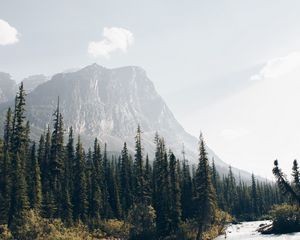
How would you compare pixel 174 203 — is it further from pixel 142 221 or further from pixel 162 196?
pixel 142 221

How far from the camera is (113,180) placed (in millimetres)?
101875

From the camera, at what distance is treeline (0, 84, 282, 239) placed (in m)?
66.5

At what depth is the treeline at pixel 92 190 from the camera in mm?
66500

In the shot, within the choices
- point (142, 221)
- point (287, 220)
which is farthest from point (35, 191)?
point (287, 220)

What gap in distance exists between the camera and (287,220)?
75500mm

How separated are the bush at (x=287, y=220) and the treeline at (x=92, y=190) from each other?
11.8 metres

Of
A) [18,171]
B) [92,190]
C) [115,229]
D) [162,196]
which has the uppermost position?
[18,171]

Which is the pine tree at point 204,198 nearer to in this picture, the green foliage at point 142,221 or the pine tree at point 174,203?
the pine tree at point 174,203

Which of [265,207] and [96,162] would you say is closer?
[96,162]

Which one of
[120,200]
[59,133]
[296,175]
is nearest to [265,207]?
[120,200]

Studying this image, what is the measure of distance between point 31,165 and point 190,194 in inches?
1344

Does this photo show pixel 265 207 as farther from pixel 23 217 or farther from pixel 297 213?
pixel 23 217

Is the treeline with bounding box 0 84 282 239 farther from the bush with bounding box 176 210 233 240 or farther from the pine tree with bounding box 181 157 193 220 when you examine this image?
the bush with bounding box 176 210 233 240

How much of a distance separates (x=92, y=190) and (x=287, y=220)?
40267 mm
